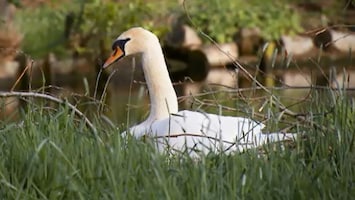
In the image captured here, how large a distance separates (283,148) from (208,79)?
9495 millimetres

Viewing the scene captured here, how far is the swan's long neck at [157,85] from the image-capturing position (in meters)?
6.67

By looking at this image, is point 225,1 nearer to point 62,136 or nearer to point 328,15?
point 328,15

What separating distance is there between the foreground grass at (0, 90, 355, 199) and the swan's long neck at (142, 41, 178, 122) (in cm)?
224

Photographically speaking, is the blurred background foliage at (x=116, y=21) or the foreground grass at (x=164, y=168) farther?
the blurred background foliage at (x=116, y=21)

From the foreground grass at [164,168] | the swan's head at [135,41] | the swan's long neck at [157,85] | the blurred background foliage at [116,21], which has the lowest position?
the foreground grass at [164,168]

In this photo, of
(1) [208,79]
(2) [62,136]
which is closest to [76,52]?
A: (1) [208,79]

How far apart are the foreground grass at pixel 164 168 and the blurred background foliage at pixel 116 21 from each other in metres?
11.1

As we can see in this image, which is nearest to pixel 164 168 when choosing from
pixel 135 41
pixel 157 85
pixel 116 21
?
pixel 157 85

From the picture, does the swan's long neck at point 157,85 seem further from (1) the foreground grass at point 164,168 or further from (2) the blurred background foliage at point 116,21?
(2) the blurred background foliage at point 116,21

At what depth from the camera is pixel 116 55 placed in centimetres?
725

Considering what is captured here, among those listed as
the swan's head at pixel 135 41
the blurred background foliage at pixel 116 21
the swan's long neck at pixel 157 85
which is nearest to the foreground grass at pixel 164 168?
the swan's long neck at pixel 157 85

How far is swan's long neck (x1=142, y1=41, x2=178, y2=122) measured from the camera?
6.67 m

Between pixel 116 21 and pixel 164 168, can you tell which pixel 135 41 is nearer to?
pixel 164 168

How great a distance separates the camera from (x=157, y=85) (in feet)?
22.8
